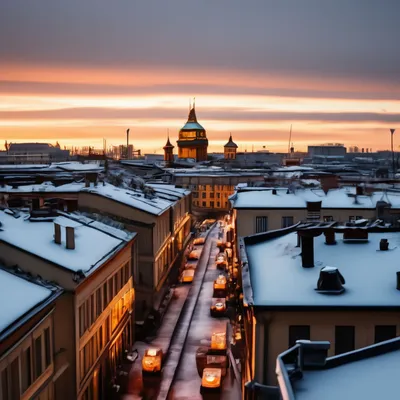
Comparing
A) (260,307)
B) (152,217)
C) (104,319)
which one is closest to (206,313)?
(152,217)

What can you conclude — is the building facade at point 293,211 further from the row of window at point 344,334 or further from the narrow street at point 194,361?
the row of window at point 344,334

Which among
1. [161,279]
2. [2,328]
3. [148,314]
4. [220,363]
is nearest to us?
[2,328]

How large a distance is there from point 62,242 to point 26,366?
8587mm

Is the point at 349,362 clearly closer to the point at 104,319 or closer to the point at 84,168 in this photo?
the point at 104,319

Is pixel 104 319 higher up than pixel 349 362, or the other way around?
pixel 349 362

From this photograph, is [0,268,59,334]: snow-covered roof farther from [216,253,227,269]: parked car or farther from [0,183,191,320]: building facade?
[216,253,227,269]: parked car

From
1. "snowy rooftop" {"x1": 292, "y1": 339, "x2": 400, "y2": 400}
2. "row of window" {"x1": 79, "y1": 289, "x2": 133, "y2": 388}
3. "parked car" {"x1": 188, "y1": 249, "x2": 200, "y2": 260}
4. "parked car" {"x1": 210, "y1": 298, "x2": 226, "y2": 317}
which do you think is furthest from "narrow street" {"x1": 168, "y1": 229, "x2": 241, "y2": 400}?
"snowy rooftop" {"x1": 292, "y1": 339, "x2": 400, "y2": 400}

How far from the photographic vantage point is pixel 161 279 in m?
49.6

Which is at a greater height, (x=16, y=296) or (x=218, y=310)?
(x=16, y=296)

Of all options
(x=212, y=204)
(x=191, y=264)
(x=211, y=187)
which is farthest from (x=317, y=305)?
(x=212, y=204)

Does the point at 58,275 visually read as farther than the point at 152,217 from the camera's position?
No

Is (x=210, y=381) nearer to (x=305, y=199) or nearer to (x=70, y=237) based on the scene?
(x=70, y=237)

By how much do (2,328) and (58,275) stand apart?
631cm

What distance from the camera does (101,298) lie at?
30.3 meters
